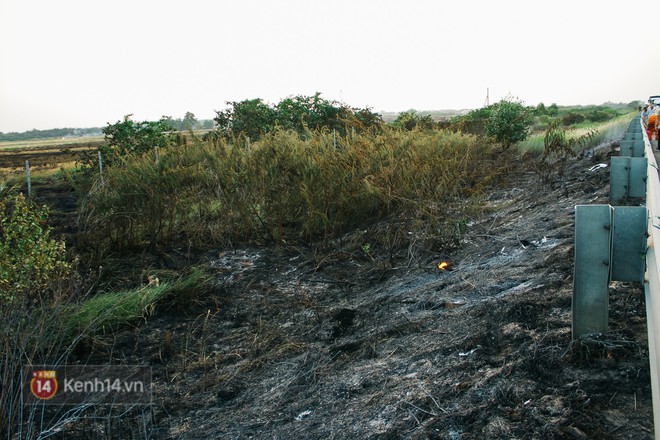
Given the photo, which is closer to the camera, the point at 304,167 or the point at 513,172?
the point at 304,167

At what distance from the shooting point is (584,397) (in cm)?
279

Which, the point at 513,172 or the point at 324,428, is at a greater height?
the point at 513,172

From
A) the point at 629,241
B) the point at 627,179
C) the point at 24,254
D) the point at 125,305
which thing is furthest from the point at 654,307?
the point at 24,254

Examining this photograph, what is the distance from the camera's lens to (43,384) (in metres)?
4.17

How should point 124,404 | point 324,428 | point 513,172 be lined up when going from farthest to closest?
point 513,172, point 124,404, point 324,428

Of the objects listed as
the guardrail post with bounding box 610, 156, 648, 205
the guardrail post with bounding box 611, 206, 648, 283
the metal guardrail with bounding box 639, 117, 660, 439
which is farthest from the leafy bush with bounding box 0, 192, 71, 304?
the guardrail post with bounding box 610, 156, 648, 205

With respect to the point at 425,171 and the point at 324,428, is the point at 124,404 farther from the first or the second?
the point at 425,171

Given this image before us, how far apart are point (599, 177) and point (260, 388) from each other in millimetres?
6834

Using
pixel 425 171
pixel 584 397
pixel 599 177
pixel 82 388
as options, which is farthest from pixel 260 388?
pixel 599 177

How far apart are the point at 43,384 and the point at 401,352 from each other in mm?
2410

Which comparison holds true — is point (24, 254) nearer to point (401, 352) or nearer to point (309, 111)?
point (401, 352)

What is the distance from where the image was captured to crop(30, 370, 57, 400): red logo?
397 centimetres

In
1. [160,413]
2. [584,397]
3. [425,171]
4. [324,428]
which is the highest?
[425,171]

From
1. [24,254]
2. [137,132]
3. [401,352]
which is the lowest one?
[401,352]
